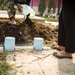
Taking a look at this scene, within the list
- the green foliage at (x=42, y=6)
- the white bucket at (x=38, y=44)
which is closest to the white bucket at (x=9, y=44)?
the white bucket at (x=38, y=44)

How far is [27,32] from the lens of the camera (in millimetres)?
6137

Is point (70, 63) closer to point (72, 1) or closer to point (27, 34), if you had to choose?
point (72, 1)

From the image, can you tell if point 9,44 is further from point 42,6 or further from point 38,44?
point 42,6

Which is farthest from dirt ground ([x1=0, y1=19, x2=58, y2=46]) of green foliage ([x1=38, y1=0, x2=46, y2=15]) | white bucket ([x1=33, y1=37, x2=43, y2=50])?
green foliage ([x1=38, y1=0, x2=46, y2=15])

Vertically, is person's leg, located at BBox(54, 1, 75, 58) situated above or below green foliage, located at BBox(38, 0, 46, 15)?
above

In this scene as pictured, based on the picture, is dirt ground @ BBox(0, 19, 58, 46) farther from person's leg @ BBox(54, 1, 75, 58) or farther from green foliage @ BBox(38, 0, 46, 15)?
green foliage @ BBox(38, 0, 46, 15)

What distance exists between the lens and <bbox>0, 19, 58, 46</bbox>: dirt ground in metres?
5.88

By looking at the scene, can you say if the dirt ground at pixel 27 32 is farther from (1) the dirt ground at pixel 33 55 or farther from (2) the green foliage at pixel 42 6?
(2) the green foliage at pixel 42 6

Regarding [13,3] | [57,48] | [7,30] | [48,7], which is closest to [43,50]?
[57,48]

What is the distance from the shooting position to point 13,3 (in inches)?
246

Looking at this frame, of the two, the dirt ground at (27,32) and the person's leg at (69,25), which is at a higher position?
the person's leg at (69,25)

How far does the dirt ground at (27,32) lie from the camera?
5.88 metres

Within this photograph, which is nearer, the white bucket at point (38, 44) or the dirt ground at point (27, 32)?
A: the white bucket at point (38, 44)

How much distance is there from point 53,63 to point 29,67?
0.49 m
